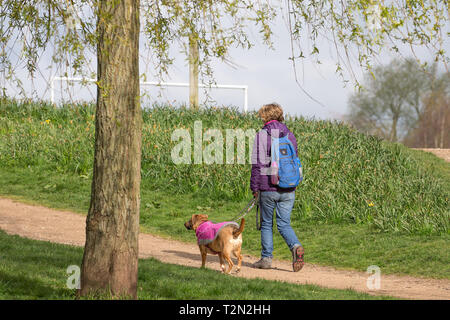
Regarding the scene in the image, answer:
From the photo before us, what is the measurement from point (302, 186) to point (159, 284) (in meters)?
7.81

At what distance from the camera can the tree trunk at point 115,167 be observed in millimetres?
5156

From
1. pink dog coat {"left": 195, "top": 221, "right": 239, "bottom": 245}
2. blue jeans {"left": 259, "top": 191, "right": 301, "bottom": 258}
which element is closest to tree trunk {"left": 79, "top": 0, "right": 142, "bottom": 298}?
pink dog coat {"left": 195, "top": 221, "right": 239, "bottom": 245}

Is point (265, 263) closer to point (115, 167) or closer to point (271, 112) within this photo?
point (271, 112)

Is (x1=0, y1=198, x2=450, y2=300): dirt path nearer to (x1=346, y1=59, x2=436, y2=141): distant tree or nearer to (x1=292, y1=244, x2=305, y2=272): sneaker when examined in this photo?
(x1=292, y1=244, x2=305, y2=272): sneaker

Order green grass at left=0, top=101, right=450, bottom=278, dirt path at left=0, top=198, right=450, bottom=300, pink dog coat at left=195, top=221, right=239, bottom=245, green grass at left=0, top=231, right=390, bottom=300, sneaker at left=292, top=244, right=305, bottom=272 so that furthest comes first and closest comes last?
green grass at left=0, top=101, right=450, bottom=278, sneaker at left=292, top=244, right=305, bottom=272, dirt path at left=0, top=198, right=450, bottom=300, pink dog coat at left=195, top=221, right=239, bottom=245, green grass at left=0, top=231, right=390, bottom=300

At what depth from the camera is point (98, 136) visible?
524cm

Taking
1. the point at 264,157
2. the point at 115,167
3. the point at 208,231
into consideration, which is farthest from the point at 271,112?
the point at 115,167

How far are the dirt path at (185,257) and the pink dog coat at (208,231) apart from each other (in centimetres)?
75

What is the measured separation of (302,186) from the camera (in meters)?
13.5

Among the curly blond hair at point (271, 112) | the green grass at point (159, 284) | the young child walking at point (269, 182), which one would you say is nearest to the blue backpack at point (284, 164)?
the young child walking at point (269, 182)

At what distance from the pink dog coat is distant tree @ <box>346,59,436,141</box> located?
2899 cm

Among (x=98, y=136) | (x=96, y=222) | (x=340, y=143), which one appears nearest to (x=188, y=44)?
(x=98, y=136)

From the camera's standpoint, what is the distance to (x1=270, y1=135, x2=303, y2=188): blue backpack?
25.2 ft

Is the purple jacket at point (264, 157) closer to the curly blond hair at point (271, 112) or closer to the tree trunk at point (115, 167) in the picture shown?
the curly blond hair at point (271, 112)
